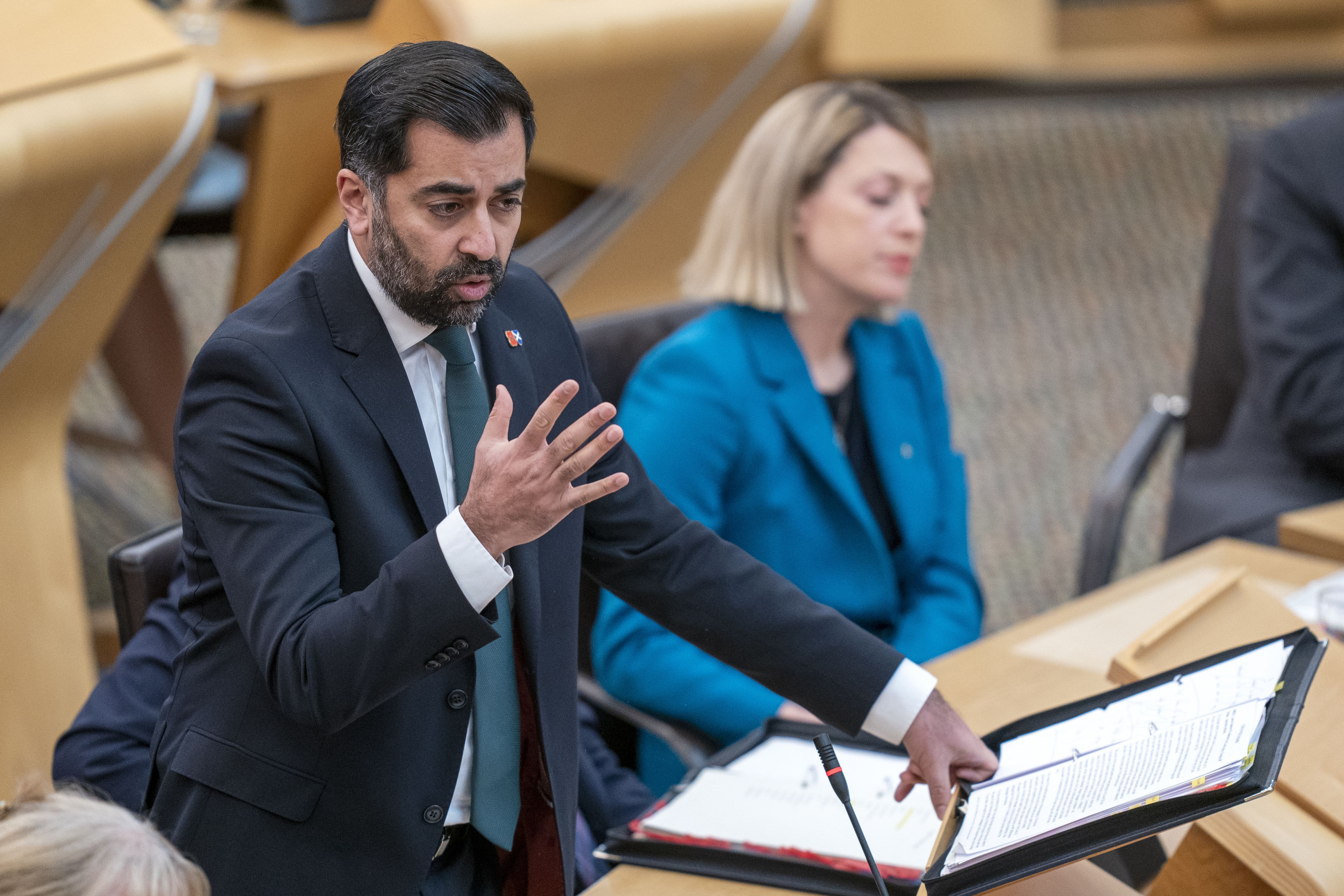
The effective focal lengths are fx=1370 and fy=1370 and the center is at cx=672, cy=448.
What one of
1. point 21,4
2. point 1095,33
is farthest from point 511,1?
point 1095,33

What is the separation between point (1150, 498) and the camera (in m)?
3.86

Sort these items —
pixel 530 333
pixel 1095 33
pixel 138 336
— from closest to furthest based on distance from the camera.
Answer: pixel 530 333, pixel 138 336, pixel 1095 33

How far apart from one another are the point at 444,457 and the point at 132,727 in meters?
0.63

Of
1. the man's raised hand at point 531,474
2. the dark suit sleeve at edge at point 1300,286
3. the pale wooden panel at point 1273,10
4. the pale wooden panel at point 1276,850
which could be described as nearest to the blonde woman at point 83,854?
the man's raised hand at point 531,474

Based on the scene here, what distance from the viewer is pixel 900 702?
3.84 ft

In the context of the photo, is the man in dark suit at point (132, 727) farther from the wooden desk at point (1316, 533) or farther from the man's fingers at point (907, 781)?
the wooden desk at point (1316, 533)

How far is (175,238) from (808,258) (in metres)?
2.42

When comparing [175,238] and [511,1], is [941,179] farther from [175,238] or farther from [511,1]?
[175,238]

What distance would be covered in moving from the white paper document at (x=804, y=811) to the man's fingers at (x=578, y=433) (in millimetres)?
564

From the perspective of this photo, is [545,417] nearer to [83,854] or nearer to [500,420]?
[500,420]

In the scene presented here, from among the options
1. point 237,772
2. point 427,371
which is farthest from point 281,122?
point 237,772

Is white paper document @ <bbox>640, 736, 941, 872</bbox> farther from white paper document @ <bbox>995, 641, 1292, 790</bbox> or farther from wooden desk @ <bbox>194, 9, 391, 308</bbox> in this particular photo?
wooden desk @ <bbox>194, 9, 391, 308</bbox>

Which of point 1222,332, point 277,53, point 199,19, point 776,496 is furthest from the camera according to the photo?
point 1222,332

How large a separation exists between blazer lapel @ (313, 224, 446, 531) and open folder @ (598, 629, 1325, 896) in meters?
0.45
